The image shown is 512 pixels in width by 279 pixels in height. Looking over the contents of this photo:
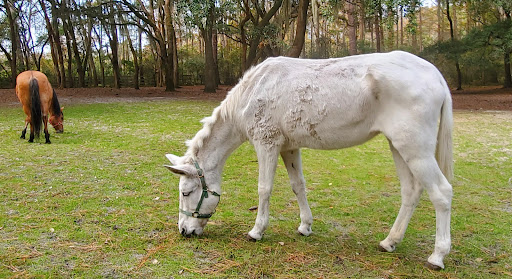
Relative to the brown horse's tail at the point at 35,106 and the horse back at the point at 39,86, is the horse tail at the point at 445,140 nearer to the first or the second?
the brown horse's tail at the point at 35,106

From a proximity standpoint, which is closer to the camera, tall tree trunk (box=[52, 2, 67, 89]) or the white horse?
the white horse

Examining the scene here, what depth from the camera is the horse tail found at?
2.96 meters

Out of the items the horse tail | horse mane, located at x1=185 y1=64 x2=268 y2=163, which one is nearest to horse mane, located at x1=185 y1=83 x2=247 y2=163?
horse mane, located at x1=185 y1=64 x2=268 y2=163

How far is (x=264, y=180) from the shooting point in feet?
11.1

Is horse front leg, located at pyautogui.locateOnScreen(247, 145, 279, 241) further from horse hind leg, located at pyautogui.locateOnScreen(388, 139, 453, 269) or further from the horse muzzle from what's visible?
horse hind leg, located at pyautogui.locateOnScreen(388, 139, 453, 269)

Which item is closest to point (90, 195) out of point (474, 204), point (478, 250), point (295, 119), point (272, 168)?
point (272, 168)

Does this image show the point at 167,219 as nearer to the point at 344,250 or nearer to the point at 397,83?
the point at 344,250

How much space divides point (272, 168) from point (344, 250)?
36.9 inches

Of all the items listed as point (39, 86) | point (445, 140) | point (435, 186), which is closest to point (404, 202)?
point (435, 186)

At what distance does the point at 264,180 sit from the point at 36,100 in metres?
6.30

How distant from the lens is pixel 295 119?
10.6ft

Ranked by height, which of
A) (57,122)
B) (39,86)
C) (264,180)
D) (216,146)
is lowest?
(264,180)

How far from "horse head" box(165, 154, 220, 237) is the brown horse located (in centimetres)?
563

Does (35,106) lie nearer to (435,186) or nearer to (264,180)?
(264,180)
